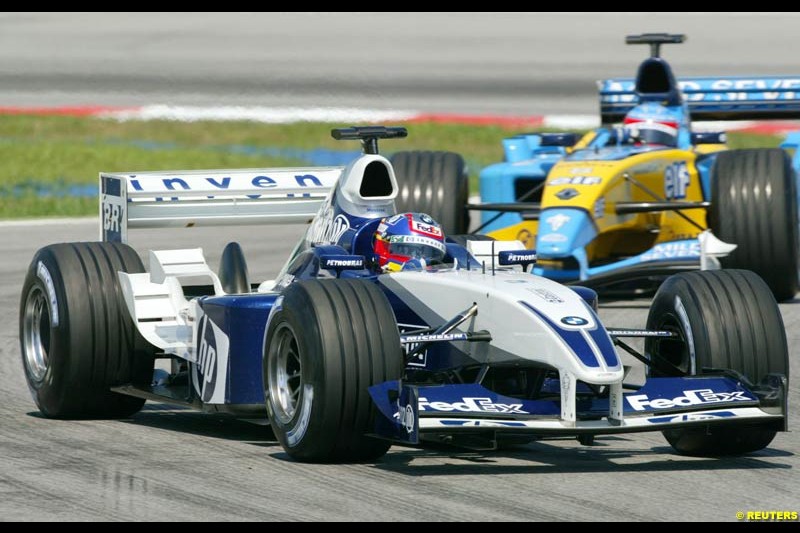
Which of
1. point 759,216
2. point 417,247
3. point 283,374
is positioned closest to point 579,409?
point 283,374

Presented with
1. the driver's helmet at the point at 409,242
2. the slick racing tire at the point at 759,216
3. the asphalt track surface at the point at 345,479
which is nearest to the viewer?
the asphalt track surface at the point at 345,479

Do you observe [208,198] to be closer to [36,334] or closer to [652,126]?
[36,334]

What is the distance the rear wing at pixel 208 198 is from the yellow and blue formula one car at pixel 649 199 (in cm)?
362

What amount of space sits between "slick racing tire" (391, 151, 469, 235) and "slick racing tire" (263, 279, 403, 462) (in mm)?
8234

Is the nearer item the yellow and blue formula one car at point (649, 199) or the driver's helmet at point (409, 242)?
the driver's helmet at point (409, 242)

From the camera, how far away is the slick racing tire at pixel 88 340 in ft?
32.4

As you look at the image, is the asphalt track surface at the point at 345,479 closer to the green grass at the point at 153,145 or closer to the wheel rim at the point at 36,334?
the wheel rim at the point at 36,334

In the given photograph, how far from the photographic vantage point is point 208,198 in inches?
453

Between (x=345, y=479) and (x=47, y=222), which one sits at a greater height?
(x=47, y=222)

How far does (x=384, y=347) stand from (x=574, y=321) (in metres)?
0.92

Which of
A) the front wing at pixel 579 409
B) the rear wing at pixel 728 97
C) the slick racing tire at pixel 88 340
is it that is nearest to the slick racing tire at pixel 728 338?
the front wing at pixel 579 409
